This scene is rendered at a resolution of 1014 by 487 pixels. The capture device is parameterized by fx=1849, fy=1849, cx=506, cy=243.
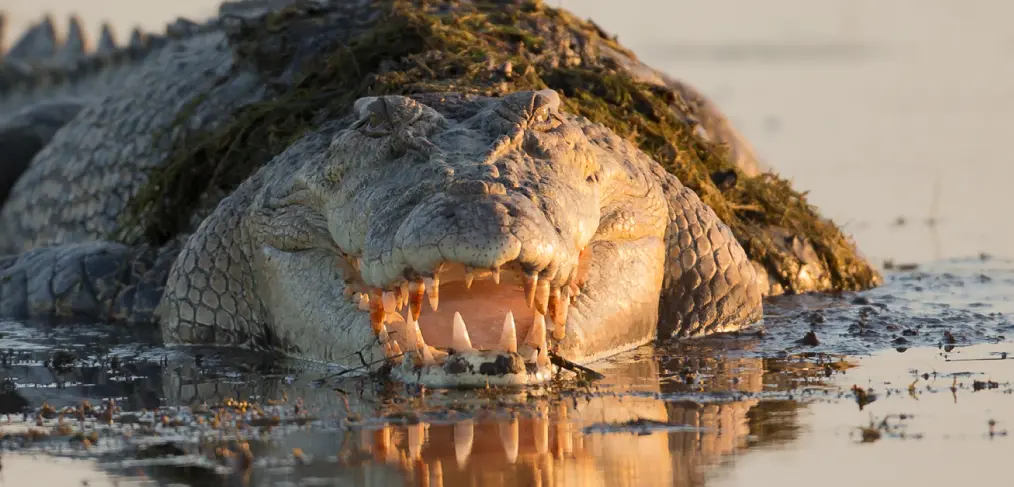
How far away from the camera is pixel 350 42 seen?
9727mm

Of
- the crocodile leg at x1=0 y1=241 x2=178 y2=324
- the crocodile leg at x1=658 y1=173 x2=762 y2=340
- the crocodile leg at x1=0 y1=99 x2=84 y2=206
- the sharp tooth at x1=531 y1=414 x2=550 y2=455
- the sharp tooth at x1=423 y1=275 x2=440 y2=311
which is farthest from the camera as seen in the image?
the crocodile leg at x1=0 y1=99 x2=84 y2=206

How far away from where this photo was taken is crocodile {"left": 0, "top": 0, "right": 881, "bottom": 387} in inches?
262

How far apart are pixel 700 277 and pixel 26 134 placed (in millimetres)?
6762

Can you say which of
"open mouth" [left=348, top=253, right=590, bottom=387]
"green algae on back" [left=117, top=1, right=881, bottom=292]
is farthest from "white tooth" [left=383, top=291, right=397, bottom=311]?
"green algae on back" [left=117, top=1, right=881, bottom=292]

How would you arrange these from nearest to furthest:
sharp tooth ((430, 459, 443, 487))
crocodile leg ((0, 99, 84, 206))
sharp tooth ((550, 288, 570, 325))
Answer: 1. sharp tooth ((430, 459, 443, 487))
2. sharp tooth ((550, 288, 570, 325))
3. crocodile leg ((0, 99, 84, 206))

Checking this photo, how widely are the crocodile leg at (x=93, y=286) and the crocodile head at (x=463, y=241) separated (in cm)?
101

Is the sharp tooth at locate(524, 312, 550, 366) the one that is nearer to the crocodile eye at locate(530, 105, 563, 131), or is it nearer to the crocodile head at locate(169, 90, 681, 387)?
the crocodile head at locate(169, 90, 681, 387)

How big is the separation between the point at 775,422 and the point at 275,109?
4358mm

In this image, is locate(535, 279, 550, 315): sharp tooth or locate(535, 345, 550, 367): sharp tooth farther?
locate(535, 345, 550, 367): sharp tooth

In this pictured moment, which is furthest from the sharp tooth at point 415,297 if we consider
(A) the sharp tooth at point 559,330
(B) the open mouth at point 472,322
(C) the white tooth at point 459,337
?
(A) the sharp tooth at point 559,330

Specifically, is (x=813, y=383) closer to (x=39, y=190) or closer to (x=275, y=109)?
(x=275, y=109)

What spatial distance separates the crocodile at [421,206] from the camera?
6660mm

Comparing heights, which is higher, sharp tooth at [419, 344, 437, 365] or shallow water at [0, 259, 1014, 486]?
sharp tooth at [419, 344, 437, 365]

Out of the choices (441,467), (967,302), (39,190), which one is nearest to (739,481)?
(441,467)
